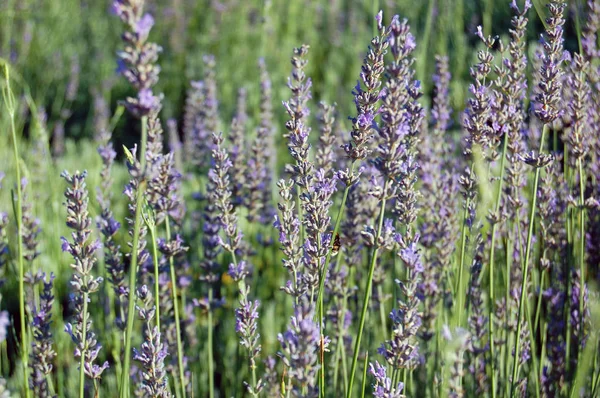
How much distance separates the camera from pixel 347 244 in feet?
6.08

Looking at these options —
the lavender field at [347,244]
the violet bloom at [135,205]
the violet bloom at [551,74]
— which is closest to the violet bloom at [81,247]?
the lavender field at [347,244]

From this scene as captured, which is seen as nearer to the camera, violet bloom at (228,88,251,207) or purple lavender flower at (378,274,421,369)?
purple lavender flower at (378,274,421,369)

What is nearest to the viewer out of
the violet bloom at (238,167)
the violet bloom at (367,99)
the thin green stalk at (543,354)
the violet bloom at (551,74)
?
the violet bloom at (367,99)

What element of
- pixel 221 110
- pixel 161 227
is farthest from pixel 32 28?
pixel 161 227

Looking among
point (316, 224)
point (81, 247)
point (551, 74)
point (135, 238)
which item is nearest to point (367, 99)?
point (316, 224)

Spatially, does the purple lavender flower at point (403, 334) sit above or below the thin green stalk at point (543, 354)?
above

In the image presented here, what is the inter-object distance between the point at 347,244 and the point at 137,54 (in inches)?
41.8

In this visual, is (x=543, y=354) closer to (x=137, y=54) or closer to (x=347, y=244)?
(x=347, y=244)

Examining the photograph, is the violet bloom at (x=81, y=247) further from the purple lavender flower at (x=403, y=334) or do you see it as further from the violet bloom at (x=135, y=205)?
the purple lavender flower at (x=403, y=334)

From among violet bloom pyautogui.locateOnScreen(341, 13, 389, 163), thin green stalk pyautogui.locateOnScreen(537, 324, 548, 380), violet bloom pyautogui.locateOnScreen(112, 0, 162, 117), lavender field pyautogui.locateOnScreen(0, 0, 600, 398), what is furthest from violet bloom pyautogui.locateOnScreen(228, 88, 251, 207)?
violet bloom pyautogui.locateOnScreen(112, 0, 162, 117)

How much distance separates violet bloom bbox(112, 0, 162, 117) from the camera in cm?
90

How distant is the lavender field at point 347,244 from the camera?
4.17 feet

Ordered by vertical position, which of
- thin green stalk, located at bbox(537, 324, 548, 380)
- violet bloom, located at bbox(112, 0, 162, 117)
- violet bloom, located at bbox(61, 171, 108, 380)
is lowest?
thin green stalk, located at bbox(537, 324, 548, 380)

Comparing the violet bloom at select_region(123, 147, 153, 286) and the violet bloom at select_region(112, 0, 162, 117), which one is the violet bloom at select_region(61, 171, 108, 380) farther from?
the violet bloom at select_region(112, 0, 162, 117)
